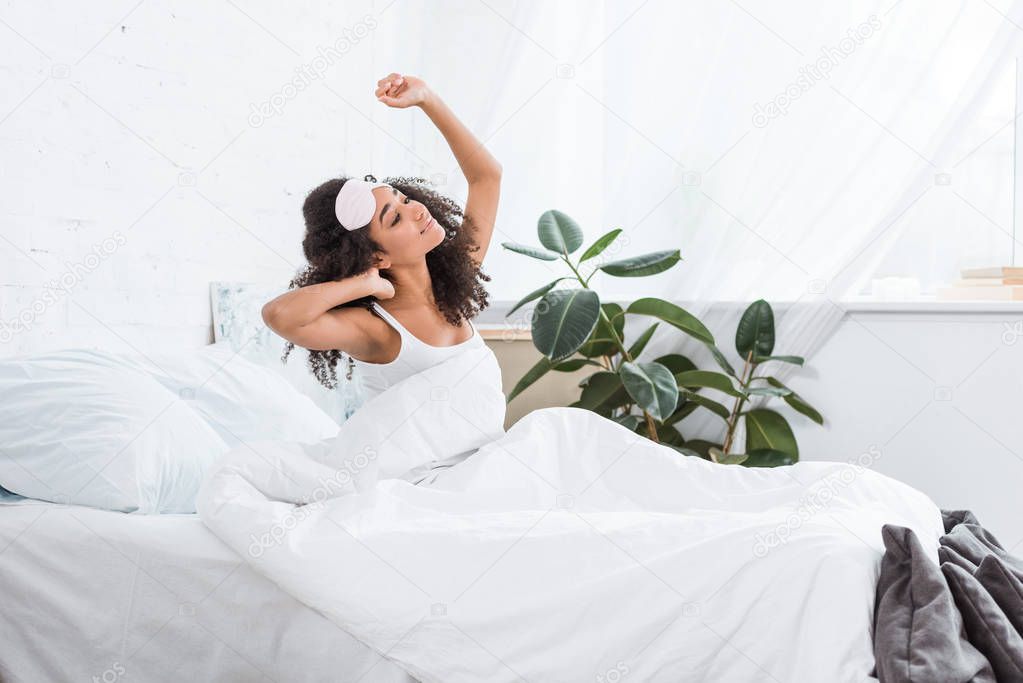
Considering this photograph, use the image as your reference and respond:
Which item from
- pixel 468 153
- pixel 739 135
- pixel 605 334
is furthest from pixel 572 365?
pixel 468 153

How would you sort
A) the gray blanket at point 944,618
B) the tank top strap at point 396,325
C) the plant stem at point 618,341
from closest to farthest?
1. the gray blanket at point 944,618
2. the tank top strap at point 396,325
3. the plant stem at point 618,341

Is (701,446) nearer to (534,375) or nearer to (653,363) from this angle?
(653,363)

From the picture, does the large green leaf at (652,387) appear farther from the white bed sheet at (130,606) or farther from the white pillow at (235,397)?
the white bed sheet at (130,606)

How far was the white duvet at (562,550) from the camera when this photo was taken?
3.85 feet

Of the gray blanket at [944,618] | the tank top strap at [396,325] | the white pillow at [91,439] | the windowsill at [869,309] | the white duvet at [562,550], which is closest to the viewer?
the gray blanket at [944,618]

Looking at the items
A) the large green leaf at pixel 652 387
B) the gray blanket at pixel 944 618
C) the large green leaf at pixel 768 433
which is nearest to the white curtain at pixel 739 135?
the large green leaf at pixel 768 433

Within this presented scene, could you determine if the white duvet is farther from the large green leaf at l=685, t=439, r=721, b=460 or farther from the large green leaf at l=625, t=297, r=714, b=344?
the large green leaf at l=685, t=439, r=721, b=460

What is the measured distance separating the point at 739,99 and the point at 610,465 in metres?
1.57

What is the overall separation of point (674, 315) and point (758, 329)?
237 mm

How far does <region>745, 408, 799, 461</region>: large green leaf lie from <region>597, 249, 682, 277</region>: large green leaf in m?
0.52

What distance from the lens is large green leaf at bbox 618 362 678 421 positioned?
242 centimetres

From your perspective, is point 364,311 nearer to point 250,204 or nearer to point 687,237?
point 250,204

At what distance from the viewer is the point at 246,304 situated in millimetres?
2420

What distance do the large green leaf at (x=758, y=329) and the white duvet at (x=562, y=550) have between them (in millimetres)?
1061
